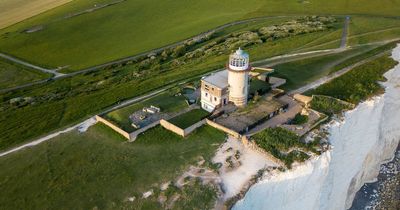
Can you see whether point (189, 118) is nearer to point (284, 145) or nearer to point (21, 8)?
→ point (284, 145)

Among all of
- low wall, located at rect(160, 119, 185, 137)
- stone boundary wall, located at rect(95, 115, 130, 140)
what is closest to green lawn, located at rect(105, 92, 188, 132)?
stone boundary wall, located at rect(95, 115, 130, 140)

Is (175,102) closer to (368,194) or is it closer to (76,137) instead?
(76,137)

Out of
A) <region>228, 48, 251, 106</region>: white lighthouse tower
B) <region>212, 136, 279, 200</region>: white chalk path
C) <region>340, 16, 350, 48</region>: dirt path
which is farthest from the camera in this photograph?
<region>340, 16, 350, 48</region>: dirt path

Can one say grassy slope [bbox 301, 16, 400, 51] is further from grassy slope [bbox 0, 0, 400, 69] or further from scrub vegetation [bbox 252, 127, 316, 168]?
scrub vegetation [bbox 252, 127, 316, 168]

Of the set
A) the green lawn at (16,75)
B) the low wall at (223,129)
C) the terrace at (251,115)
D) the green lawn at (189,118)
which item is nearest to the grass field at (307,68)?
the terrace at (251,115)

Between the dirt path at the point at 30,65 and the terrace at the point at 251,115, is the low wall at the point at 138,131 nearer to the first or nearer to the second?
the terrace at the point at 251,115

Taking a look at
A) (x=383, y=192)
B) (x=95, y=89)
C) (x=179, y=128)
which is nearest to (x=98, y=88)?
(x=95, y=89)
